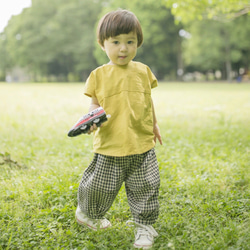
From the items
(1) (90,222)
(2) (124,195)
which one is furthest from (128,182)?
(2) (124,195)

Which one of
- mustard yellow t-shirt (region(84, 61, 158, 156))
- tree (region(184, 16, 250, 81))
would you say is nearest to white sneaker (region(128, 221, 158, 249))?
mustard yellow t-shirt (region(84, 61, 158, 156))

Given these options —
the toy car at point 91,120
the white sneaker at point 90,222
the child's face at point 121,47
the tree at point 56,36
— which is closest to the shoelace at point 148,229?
the white sneaker at point 90,222

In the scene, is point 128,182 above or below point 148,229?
above

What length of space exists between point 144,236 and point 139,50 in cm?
3969

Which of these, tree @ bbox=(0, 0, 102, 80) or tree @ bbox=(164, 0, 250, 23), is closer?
tree @ bbox=(164, 0, 250, 23)

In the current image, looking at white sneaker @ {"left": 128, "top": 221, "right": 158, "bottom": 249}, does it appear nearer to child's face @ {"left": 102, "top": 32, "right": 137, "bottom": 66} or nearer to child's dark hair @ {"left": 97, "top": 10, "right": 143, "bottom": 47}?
child's face @ {"left": 102, "top": 32, "right": 137, "bottom": 66}

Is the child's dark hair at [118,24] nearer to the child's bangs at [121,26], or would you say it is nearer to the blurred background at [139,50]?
the child's bangs at [121,26]

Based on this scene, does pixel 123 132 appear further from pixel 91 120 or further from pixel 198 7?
pixel 198 7

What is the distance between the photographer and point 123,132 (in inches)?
90.4

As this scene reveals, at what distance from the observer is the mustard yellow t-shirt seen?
2.30 meters

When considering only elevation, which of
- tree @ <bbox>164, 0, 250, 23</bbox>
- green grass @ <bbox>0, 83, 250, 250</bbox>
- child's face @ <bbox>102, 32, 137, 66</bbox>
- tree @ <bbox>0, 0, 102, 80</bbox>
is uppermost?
tree @ <bbox>0, 0, 102, 80</bbox>

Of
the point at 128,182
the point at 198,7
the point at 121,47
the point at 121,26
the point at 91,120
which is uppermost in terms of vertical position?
the point at 198,7

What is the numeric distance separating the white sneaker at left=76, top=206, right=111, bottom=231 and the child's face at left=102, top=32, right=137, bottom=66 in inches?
51.3

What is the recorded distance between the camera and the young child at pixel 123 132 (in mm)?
2295
